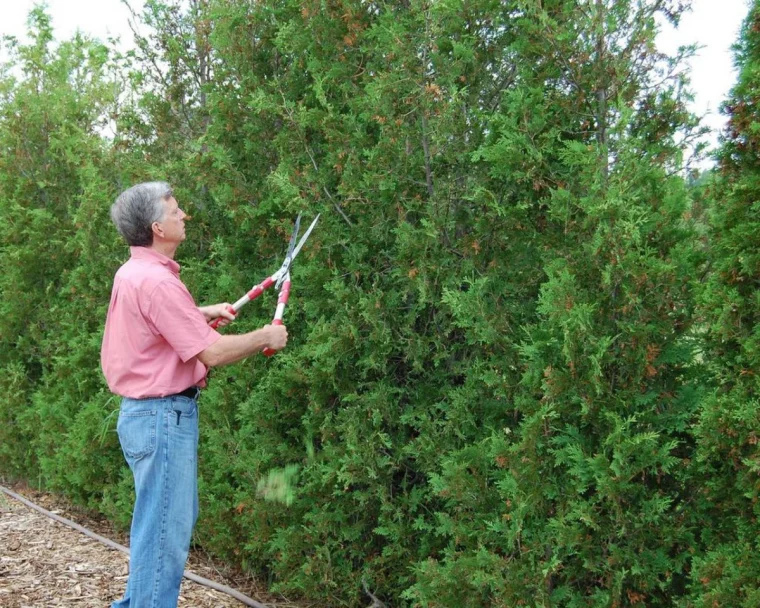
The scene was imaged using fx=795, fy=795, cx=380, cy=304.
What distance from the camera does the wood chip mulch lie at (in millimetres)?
5023

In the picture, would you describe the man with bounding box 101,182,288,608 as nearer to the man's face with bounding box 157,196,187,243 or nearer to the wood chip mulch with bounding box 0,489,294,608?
the man's face with bounding box 157,196,187,243

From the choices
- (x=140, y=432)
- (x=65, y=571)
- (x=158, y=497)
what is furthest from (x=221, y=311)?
(x=65, y=571)

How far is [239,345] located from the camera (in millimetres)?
3352

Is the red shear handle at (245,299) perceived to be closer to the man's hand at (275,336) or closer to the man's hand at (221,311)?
the man's hand at (221,311)

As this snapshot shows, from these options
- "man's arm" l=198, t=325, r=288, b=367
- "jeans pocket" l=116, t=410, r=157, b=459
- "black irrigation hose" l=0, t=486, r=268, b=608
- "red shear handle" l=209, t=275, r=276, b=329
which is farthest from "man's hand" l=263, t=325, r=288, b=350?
"black irrigation hose" l=0, t=486, r=268, b=608

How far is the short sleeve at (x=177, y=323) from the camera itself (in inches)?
129

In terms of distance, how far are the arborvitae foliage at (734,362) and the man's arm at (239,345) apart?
173cm

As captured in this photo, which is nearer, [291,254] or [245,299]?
[245,299]

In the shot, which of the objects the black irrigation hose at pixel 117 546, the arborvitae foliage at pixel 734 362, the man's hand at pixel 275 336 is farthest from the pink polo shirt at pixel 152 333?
the black irrigation hose at pixel 117 546

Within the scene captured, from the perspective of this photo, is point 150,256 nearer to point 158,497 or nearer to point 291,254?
point 291,254

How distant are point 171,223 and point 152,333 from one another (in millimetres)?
509

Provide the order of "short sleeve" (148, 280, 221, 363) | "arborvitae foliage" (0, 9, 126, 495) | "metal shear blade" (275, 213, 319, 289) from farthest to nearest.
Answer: "arborvitae foliage" (0, 9, 126, 495) → "metal shear blade" (275, 213, 319, 289) → "short sleeve" (148, 280, 221, 363)

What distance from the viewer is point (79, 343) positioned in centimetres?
675

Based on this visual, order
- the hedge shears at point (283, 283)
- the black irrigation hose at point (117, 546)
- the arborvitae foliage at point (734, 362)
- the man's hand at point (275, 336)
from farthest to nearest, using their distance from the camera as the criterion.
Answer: the black irrigation hose at point (117, 546) → the hedge shears at point (283, 283) → the man's hand at point (275, 336) → the arborvitae foliage at point (734, 362)
